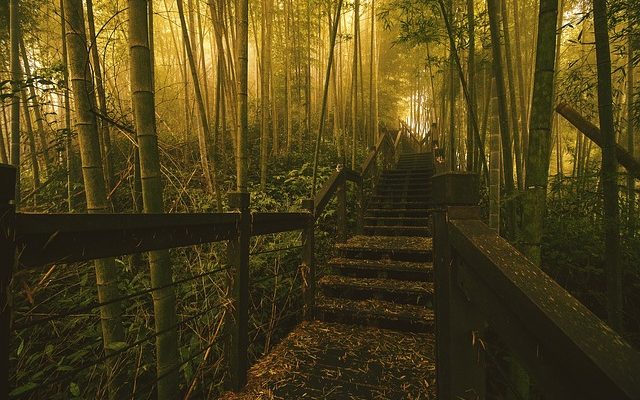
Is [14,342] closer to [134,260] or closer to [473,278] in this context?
[134,260]

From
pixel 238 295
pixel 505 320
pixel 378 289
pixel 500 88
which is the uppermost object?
pixel 500 88

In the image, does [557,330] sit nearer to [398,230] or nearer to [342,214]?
[342,214]

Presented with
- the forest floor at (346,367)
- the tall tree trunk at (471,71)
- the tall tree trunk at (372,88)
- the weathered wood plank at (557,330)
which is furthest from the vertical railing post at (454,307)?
the tall tree trunk at (372,88)

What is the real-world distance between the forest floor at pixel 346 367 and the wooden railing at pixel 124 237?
0.26m

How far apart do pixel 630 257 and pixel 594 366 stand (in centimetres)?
354

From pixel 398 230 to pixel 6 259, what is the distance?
3.96 m

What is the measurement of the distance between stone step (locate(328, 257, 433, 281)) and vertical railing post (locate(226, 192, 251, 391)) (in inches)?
65.1

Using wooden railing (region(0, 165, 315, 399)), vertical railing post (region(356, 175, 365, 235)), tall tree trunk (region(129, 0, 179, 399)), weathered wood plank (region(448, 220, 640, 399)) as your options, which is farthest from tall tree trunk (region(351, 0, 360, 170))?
weathered wood plank (region(448, 220, 640, 399))

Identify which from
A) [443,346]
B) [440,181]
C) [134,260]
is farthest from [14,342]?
[440,181]

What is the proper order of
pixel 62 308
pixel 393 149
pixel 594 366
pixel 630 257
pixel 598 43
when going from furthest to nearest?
pixel 393 149, pixel 630 257, pixel 62 308, pixel 598 43, pixel 594 366

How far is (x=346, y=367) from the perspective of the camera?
81.6 inches

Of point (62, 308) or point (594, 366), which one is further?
point (62, 308)

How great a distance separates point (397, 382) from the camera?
1.91 m

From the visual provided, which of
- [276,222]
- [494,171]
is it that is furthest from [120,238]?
[494,171]
